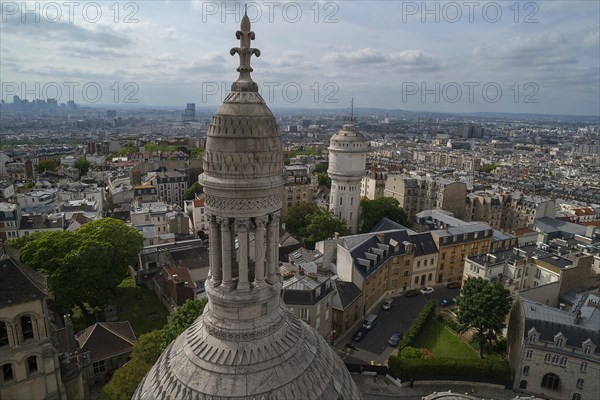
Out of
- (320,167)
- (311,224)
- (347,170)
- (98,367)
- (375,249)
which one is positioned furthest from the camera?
(320,167)

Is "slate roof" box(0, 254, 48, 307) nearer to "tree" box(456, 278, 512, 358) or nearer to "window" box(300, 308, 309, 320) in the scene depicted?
"window" box(300, 308, 309, 320)

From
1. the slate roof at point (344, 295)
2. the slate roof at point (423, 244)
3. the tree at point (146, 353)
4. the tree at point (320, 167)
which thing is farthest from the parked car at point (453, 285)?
the tree at point (320, 167)

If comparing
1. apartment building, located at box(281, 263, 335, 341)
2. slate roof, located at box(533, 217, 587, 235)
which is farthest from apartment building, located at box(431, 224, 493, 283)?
apartment building, located at box(281, 263, 335, 341)

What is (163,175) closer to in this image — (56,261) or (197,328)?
(56,261)

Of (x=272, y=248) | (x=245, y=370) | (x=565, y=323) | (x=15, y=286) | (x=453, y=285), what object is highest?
(x=272, y=248)

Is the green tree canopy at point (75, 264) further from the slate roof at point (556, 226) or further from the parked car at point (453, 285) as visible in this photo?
the slate roof at point (556, 226)

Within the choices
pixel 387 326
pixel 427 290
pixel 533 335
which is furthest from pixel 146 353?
pixel 427 290

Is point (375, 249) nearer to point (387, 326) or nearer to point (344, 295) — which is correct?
point (344, 295)
